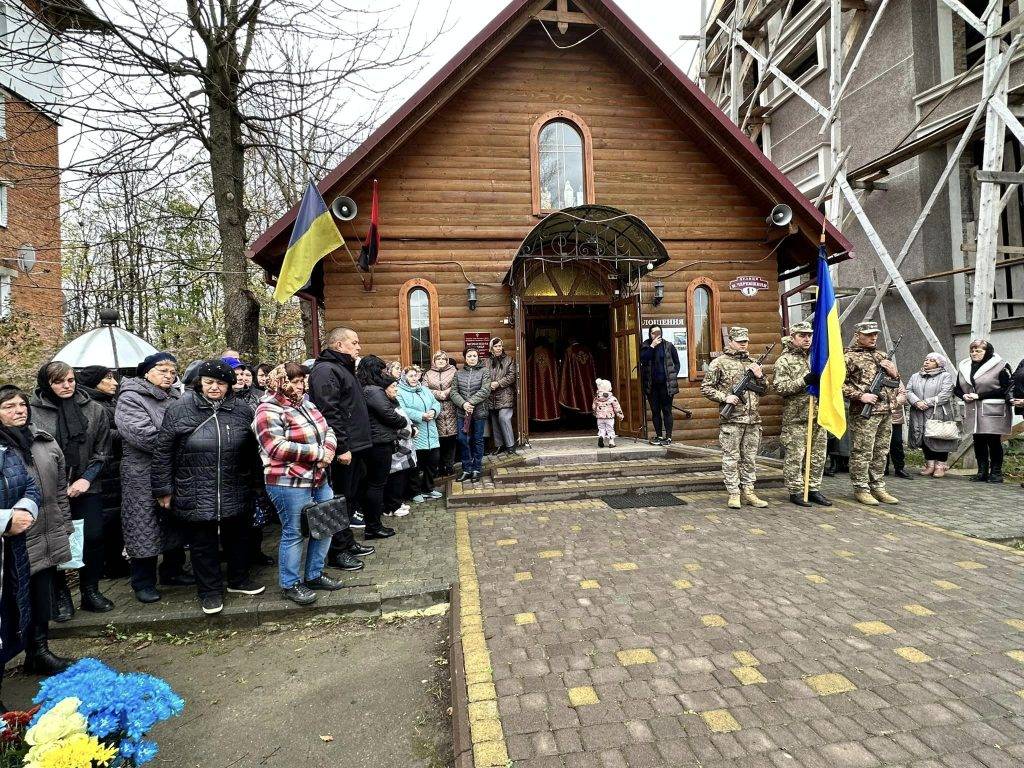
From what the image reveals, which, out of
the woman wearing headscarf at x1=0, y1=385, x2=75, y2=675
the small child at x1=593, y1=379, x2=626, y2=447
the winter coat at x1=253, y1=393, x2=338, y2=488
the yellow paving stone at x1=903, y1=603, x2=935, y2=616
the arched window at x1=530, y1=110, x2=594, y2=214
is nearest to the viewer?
the woman wearing headscarf at x1=0, y1=385, x2=75, y2=675

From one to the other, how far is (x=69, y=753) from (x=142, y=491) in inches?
115

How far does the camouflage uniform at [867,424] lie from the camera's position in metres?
6.51

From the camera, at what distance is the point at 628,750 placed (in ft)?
7.72

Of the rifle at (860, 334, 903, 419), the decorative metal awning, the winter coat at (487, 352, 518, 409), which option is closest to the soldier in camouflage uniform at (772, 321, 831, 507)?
the rifle at (860, 334, 903, 419)

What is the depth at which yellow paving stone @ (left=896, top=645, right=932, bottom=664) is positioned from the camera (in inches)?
118

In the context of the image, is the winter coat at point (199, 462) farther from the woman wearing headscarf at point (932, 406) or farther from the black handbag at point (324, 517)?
the woman wearing headscarf at point (932, 406)

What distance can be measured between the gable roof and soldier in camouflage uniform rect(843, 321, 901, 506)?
315cm

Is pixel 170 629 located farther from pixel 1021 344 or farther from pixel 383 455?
pixel 1021 344

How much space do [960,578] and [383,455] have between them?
513cm

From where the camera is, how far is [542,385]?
1175 centimetres

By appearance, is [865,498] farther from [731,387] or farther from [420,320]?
[420,320]

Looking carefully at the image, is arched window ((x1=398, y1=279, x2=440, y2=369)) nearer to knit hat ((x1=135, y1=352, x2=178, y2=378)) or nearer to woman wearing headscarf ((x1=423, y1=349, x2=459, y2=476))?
woman wearing headscarf ((x1=423, y1=349, x2=459, y2=476))

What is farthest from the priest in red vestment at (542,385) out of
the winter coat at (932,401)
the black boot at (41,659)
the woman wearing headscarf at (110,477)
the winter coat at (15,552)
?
the winter coat at (15,552)

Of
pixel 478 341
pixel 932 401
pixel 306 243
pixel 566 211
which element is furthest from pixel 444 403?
pixel 932 401
